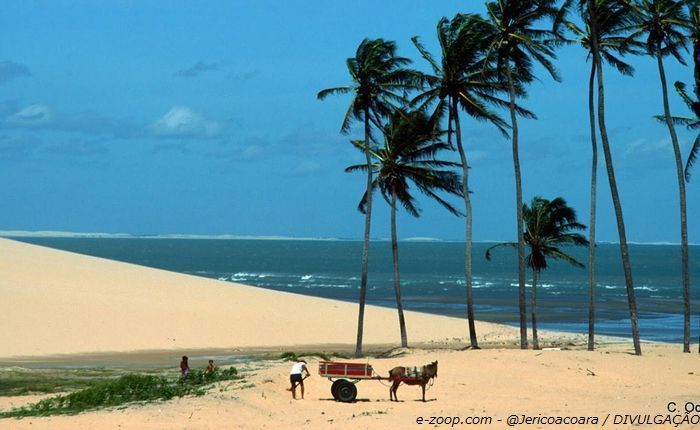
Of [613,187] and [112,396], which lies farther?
[613,187]

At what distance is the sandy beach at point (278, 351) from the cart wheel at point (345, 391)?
0.29 m

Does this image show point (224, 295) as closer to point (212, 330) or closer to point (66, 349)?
point (212, 330)

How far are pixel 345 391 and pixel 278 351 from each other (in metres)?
18.4

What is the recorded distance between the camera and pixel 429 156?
3528 centimetres

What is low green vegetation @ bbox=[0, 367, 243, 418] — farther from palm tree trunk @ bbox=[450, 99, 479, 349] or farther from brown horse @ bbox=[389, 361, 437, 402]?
palm tree trunk @ bbox=[450, 99, 479, 349]

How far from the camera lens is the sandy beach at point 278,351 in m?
20.2

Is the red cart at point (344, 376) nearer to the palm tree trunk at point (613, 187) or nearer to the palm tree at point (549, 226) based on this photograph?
the palm tree trunk at point (613, 187)

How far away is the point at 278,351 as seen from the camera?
131ft

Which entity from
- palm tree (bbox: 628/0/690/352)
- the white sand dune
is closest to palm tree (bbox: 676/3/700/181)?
palm tree (bbox: 628/0/690/352)

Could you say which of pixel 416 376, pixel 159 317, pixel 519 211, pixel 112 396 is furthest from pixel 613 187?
pixel 159 317

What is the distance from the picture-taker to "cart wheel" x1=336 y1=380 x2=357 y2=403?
2188 cm

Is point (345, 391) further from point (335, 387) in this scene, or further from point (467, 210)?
point (467, 210)

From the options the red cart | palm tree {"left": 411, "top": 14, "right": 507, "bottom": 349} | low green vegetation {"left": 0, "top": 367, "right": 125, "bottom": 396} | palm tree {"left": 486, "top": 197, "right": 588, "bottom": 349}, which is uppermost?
palm tree {"left": 411, "top": 14, "right": 507, "bottom": 349}

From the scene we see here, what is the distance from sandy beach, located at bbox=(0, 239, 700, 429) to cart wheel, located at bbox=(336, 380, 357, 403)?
0.29 metres
